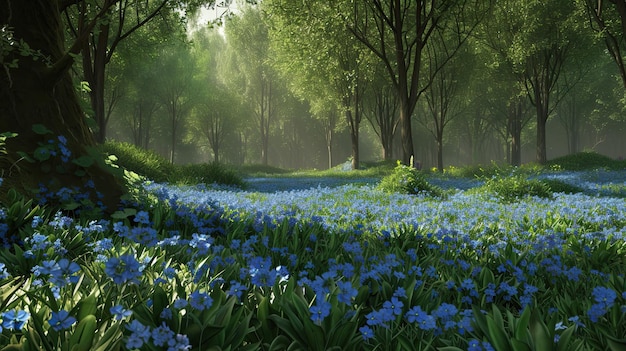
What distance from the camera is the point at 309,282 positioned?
8.02ft

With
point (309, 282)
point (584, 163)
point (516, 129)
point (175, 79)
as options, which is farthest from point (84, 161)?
point (516, 129)

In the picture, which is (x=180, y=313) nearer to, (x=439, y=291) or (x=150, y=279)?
(x=150, y=279)

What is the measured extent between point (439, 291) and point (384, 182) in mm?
7927

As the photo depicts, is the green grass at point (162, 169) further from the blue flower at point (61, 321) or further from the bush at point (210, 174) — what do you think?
the blue flower at point (61, 321)

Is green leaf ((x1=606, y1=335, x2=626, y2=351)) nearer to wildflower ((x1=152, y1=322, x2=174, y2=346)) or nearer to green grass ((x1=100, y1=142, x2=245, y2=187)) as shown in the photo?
wildflower ((x1=152, y1=322, x2=174, y2=346))

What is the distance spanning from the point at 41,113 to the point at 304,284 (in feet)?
13.1

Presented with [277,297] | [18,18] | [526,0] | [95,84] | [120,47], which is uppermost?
[526,0]

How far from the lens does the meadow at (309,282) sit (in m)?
1.64

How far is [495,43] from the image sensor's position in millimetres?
23641

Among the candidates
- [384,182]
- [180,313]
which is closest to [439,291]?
[180,313]

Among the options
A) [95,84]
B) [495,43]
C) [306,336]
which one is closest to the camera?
[306,336]

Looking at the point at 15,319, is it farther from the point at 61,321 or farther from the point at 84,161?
the point at 84,161

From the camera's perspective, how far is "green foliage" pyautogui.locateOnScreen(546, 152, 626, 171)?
20438mm

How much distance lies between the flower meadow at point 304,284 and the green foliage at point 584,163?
17.9m
